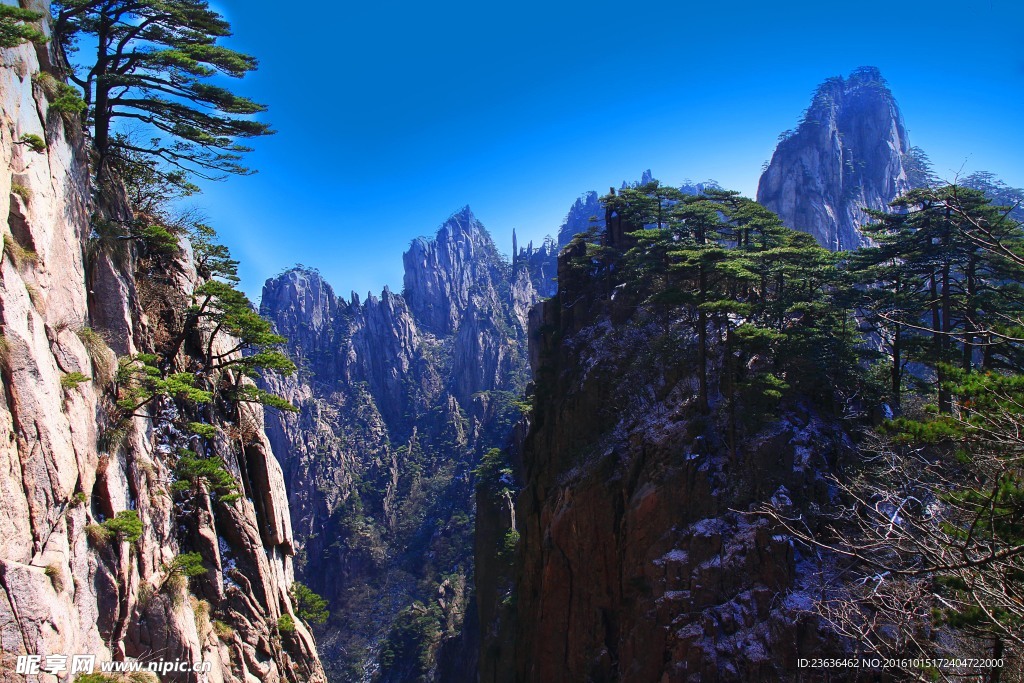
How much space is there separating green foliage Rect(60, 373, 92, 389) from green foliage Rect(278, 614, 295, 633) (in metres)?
9.22

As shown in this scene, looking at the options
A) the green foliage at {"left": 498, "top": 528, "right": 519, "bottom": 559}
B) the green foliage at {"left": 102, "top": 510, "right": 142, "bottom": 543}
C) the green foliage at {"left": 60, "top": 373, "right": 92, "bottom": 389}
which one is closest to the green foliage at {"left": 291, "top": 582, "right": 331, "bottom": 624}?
the green foliage at {"left": 102, "top": 510, "right": 142, "bottom": 543}

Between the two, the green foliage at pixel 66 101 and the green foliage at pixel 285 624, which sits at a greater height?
the green foliage at pixel 66 101

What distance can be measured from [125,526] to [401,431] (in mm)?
92438

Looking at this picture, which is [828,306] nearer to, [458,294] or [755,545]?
[755,545]

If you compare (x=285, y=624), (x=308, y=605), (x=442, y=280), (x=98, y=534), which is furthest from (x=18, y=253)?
(x=442, y=280)

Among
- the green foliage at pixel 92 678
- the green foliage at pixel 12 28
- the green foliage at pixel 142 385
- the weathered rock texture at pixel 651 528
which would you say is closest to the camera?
the green foliage at pixel 92 678

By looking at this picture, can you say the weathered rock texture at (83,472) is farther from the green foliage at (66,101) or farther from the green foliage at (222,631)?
the green foliage at (66,101)

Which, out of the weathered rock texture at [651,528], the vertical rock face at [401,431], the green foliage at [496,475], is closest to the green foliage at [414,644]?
the vertical rock face at [401,431]

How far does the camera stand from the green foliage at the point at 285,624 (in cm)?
1586

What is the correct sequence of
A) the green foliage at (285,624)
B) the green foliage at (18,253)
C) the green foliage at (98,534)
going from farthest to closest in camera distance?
the green foliage at (285,624), the green foliage at (98,534), the green foliage at (18,253)

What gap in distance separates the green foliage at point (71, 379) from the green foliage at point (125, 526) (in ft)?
8.76

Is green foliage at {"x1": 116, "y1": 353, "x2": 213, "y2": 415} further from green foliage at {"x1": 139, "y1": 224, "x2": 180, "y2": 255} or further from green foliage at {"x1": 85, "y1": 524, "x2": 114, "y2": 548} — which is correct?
green foliage at {"x1": 139, "y1": 224, "x2": 180, "y2": 255}

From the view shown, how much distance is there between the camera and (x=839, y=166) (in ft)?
217

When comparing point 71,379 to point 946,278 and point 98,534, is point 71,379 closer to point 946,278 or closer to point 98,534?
point 98,534
